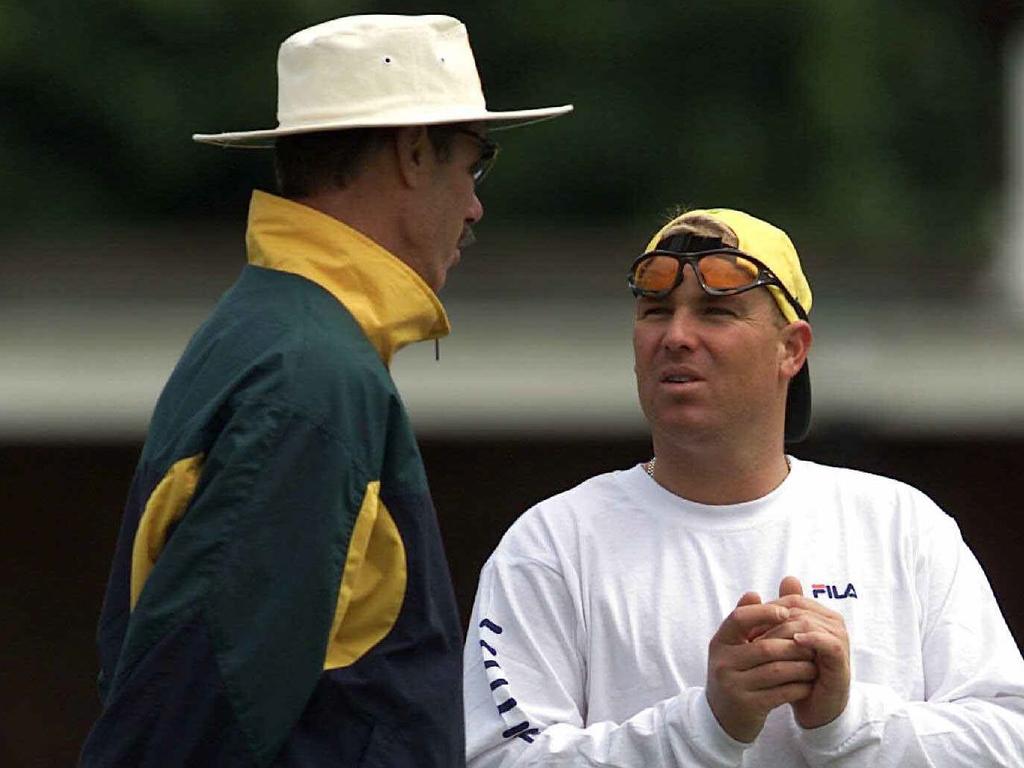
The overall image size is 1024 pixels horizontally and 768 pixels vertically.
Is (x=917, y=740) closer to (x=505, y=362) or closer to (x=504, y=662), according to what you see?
(x=504, y=662)

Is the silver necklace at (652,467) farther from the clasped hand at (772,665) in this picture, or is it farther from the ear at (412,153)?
the ear at (412,153)

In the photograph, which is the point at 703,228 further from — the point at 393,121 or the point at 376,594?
the point at 376,594

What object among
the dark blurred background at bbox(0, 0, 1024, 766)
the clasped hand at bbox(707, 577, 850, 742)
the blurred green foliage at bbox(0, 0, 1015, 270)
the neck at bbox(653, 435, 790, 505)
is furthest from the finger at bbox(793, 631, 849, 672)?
the blurred green foliage at bbox(0, 0, 1015, 270)

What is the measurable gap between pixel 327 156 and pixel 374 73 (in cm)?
12

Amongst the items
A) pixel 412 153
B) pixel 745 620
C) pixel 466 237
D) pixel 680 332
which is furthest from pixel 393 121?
pixel 745 620

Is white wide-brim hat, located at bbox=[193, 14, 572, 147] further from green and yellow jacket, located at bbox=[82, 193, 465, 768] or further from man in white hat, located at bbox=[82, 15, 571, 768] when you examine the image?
green and yellow jacket, located at bbox=[82, 193, 465, 768]

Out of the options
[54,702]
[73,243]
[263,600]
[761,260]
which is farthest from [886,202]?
[263,600]

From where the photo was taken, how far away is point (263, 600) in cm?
252

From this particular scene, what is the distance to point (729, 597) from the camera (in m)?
3.26

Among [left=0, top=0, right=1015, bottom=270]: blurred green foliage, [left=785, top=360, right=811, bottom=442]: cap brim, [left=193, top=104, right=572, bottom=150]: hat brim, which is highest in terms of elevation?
[left=193, top=104, right=572, bottom=150]: hat brim

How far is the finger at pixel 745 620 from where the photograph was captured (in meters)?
3.02

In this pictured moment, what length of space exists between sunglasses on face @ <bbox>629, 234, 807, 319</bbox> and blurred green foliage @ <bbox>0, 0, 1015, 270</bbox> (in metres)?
11.1

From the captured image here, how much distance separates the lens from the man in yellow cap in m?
3.08

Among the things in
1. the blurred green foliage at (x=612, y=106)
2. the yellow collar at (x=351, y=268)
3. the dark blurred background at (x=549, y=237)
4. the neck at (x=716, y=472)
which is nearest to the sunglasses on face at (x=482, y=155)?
the yellow collar at (x=351, y=268)
